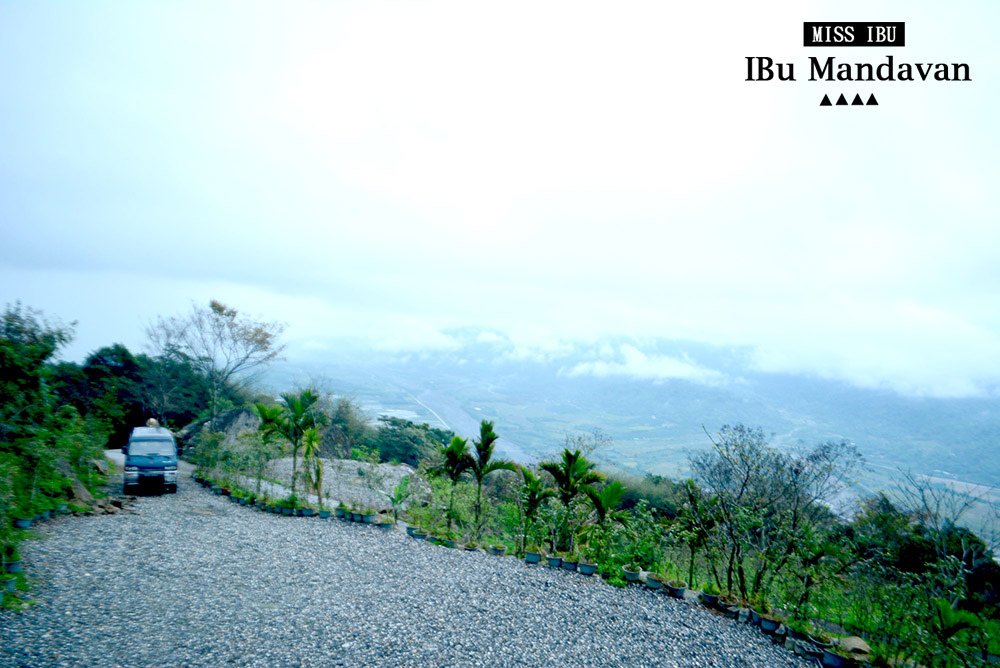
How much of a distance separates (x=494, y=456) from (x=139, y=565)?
598 cm

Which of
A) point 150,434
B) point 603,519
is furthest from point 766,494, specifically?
point 150,434

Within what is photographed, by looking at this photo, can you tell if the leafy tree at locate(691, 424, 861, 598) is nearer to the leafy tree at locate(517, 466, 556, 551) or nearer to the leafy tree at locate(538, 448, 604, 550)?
the leafy tree at locate(538, 448, 604, 550)

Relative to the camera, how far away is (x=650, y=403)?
4381 centimetres

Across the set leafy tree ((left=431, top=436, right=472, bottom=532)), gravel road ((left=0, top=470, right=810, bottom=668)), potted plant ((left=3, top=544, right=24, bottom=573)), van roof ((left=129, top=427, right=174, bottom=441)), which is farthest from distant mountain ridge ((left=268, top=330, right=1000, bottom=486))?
van roof ((left=129, top=427, right=174, bottom=441))

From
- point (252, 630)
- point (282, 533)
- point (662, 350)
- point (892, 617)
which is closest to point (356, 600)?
point (252, 630)

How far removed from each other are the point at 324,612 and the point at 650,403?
41.5 m

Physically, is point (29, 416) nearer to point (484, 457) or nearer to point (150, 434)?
point (150, 434)

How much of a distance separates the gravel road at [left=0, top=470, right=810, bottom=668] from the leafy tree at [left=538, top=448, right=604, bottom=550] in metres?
0.82

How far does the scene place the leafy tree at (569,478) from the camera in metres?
8.16

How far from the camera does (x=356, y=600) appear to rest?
5793 millimetres

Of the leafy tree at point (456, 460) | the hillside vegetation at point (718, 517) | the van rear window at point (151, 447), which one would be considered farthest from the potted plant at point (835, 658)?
the van rear window at point (151, 447)

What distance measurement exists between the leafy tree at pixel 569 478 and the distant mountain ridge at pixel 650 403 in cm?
112

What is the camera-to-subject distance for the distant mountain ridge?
1500 centimetres

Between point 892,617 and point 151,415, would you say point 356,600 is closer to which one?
point 892,617
